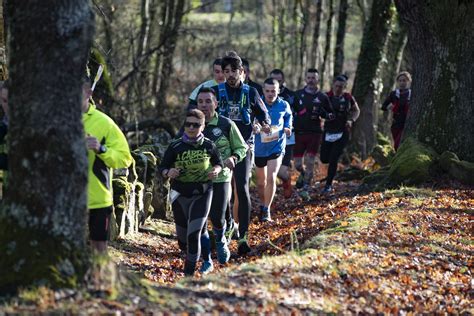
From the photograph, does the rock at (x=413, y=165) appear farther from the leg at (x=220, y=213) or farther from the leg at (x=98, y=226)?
the leg at (x=98, y=226)

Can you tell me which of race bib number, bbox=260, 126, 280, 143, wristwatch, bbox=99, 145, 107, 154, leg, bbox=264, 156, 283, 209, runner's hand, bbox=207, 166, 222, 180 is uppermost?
wristwatch, bbox=99, 145, 107, 154

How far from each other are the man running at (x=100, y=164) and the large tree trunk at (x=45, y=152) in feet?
4.16

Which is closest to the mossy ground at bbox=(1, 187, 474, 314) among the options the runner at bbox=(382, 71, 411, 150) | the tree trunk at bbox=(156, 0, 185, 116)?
the runner at bbox=(382, 71, 411, 150)

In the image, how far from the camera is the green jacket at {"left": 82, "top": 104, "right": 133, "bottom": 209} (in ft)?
24.3

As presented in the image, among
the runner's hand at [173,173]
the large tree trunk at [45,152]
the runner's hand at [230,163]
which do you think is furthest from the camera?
the runner's hand at [230,163]

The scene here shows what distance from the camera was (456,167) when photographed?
1394cm

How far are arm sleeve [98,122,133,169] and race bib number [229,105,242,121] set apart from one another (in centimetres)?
338

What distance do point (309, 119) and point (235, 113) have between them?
4.97m

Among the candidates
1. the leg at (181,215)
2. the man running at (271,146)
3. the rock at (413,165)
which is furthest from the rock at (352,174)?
the leg at (181,215)

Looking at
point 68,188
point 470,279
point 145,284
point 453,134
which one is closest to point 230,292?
point 145,284

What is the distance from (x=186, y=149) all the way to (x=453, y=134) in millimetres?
7275

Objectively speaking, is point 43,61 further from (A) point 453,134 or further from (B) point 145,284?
(A) point 453,134

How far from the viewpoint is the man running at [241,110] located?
34.5 ft

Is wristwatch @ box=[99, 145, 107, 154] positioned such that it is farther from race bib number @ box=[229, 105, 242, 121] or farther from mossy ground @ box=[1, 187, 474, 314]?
race bib number @ box=[229, 105, 242, 121]
